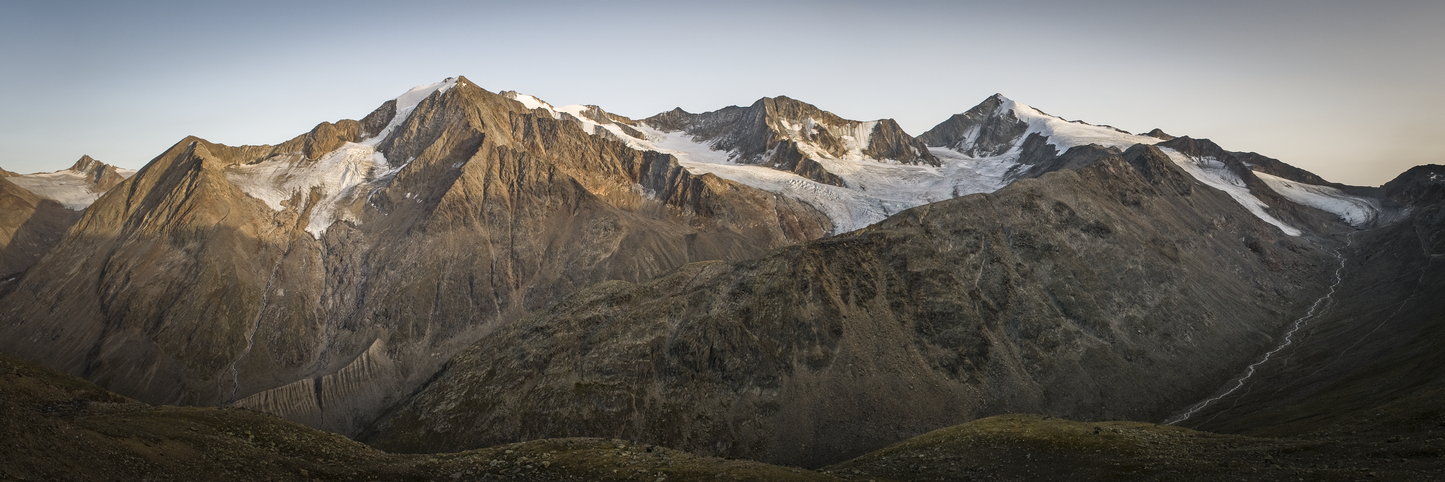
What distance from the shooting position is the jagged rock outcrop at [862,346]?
90.1 metres

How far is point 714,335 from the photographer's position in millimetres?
96188

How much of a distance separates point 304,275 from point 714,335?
11635 cm

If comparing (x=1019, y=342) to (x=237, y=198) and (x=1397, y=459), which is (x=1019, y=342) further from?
(x=237, y=198)

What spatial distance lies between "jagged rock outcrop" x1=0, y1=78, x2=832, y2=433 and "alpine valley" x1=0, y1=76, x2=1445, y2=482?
702 millimetres

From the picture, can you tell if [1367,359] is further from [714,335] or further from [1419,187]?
[1419,187]

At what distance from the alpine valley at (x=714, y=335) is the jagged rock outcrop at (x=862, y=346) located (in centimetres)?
40

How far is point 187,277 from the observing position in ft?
520

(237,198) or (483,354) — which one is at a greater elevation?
(237,198)

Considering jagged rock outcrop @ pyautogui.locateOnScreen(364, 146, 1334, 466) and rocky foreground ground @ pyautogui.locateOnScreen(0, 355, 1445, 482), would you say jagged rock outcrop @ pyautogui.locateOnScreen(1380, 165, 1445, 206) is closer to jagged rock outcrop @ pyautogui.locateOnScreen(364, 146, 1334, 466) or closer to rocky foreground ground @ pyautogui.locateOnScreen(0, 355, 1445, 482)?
jagged rock outcrop @ pyautogui.locateOnScreen(364, 146, 1334, 466)

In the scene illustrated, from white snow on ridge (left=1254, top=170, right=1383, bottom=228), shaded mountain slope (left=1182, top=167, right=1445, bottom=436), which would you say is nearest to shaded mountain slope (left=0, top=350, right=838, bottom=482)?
shaded mountain slope (left=1182, top=167, right=1445, bottom=436)

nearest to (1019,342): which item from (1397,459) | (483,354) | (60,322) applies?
(1397,459)

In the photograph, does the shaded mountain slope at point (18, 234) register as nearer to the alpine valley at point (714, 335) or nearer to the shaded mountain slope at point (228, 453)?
the alpine valley at point (714, 335)

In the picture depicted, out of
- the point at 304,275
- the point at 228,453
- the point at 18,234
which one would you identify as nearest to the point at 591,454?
the point at 228,453

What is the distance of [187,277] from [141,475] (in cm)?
15031
